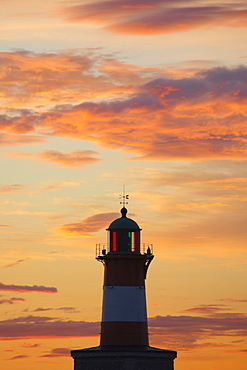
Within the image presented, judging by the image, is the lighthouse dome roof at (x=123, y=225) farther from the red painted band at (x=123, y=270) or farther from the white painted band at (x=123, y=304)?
the white painted band at (x=123, y=304)

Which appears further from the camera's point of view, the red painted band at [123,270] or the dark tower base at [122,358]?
the red painted band at [123,270]

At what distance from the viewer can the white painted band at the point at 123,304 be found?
74500 mm

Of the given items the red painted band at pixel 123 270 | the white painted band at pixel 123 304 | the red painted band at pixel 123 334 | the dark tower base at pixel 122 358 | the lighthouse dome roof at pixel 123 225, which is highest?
the lighthouse dome roof at pixel 123 225

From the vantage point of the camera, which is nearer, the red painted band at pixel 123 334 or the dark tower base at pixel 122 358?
the dark tower base at pixel 122 358

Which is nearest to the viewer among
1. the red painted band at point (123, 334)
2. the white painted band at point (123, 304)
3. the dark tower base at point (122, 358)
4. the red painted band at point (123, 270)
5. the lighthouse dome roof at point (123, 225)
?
the dark tower base at point (122, 358)

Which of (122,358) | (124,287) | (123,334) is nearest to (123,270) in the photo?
(124,287)

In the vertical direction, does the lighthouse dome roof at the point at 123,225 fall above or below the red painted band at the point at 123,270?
above

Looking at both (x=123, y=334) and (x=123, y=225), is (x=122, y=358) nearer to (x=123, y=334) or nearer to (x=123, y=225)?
(x=123, y=334)

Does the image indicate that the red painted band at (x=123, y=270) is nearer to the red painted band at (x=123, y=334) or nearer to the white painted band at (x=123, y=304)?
the white painted band at (x=123, y=304)

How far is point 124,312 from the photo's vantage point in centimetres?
7450

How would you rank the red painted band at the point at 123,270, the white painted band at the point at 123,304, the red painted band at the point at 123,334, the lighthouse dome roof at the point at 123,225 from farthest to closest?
the lighthouse dome roof at the point at 123,225
the red painted band at the point at 123,270
the white painted band at the point at 123,304
the red painted band at the point at 123,334

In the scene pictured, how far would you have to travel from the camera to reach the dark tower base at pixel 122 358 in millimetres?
72562

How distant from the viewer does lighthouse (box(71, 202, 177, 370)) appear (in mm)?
72750

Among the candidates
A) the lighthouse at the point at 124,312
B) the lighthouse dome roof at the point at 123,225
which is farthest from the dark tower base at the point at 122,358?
the lighthouse dome roof at the point at 123,225
